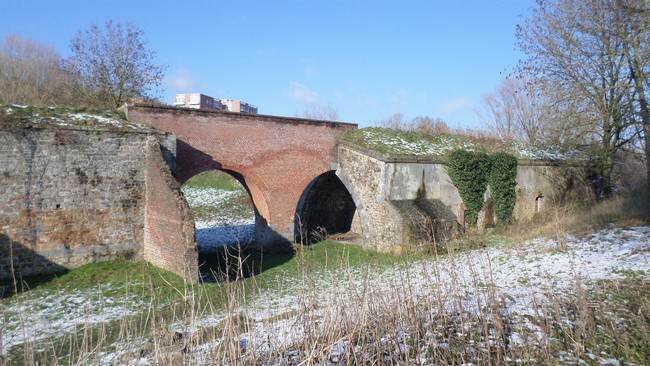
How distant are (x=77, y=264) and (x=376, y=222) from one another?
8993 mm

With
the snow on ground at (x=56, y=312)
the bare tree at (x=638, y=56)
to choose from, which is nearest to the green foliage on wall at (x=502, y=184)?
the bare tree at (x=638, y=56)

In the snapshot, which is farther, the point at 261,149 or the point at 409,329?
the point at 261,149

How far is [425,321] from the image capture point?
18.8ft

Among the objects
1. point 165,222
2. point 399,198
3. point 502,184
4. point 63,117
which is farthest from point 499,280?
point 63,117

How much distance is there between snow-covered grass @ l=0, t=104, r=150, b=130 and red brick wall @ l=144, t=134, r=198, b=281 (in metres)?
1.05

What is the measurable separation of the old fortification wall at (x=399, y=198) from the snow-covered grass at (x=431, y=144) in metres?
0.43

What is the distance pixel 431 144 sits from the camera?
58.3 ft

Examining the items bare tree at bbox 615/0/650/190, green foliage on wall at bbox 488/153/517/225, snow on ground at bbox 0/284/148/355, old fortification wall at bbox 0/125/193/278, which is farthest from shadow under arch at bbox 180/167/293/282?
bare tree at bbox 615/0/650/190

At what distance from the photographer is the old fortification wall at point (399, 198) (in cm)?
1450

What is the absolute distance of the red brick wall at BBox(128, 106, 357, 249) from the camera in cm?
1366

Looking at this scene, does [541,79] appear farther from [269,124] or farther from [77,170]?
[77,170]

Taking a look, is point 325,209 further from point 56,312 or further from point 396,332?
point 396,332

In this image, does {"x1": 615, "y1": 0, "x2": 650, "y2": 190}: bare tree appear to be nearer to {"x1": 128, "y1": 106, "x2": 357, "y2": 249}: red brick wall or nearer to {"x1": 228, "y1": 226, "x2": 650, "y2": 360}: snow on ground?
{"x1": 228, "y1": 226, "x2": 650, "y2": 360}: snow on ground

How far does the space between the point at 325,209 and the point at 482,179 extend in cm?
643
